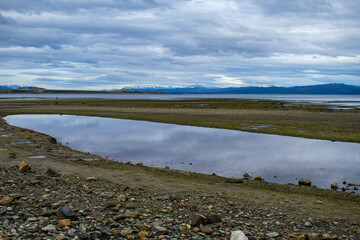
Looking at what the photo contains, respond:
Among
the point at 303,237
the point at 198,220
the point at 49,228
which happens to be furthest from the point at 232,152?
the point at 49,228

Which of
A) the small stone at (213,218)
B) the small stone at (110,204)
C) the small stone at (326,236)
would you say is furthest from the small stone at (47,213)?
the small stone at (326,236)

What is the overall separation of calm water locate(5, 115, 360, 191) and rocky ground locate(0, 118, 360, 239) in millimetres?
4016

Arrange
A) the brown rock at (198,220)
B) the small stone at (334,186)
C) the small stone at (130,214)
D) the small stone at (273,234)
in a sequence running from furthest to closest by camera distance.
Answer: the small stone at (334,186) → the small stone at (130,214) → the brown rock at (198,220) → the small stone at (273,234)

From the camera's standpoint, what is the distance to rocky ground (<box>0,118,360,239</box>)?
24.8 feet

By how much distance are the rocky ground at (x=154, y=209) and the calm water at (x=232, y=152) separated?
4.02m

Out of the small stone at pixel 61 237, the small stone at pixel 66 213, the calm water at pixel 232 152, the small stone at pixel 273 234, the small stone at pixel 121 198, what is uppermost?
the small stone at pixel 66 213

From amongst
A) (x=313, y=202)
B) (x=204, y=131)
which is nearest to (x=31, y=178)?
(x=313, y=202)

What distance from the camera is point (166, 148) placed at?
2361 cm

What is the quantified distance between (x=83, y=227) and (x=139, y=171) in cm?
747

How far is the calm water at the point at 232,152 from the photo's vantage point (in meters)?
16.4

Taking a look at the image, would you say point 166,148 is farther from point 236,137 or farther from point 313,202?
point 313,202

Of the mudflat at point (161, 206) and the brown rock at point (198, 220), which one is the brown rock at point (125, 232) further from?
the brown rock at point (198, 220)

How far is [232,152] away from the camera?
860 inches

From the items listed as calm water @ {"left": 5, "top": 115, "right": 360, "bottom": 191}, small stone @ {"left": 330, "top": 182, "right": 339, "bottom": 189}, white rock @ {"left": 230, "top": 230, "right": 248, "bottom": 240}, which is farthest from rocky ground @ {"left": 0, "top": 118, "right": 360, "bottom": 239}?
calm water @ {"left": 5, "top": 115, "right": 360, "bottom": 191}
